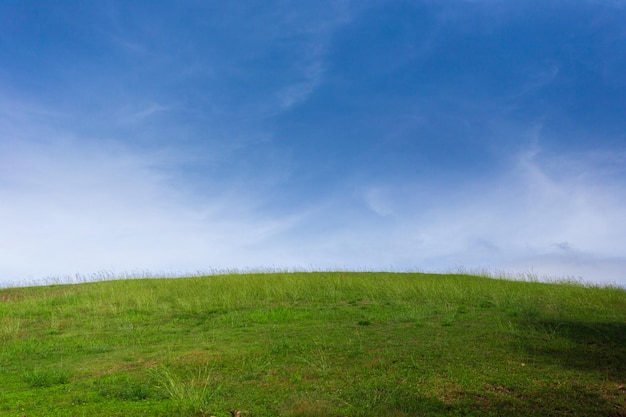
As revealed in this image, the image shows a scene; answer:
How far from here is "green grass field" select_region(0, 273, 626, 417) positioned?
848 cm

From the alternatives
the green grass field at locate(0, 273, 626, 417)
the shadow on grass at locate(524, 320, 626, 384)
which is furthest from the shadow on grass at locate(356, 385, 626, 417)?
the shadow on grass at locate(524, 320, 626, 384)

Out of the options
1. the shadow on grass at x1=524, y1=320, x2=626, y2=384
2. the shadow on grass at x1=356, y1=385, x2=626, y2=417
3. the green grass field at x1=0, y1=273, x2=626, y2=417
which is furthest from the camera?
the shadow on grass at x1=524, y1=320, x2=626, y2=384

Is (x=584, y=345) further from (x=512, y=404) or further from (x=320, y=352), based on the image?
(x=320, y=352)

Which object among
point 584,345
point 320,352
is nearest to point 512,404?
point 320,352

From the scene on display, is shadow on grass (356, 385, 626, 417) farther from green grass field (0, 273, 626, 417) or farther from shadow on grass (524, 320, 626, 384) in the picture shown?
shadow on grass (524, 320, 626, 384)

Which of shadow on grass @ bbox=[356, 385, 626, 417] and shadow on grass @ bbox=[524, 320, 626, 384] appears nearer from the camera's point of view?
shadow on grass @ bbox=[356, 385, 626, 417]

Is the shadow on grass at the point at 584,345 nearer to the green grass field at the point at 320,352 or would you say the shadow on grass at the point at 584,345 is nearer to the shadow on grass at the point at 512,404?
the green grass field at the point at 320,352

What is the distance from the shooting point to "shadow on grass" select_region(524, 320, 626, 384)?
1065cm

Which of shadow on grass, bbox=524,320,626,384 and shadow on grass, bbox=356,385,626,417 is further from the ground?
shadow on grass, bbox=524,320,626,384

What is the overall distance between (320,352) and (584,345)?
630cm

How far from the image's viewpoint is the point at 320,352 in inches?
450

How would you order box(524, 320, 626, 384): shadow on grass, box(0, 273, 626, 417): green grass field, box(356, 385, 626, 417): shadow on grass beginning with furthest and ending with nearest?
1. box(524, 320, 626, 384): shadow on grass
2. box(0, 273, 626, 417): green grass field
3. box(356, 385, 626, 417): shadow on grass

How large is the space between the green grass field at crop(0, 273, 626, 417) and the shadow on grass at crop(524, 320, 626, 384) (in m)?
0.05

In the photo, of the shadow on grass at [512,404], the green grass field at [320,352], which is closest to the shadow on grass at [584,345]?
the green grass field at [320,352]
